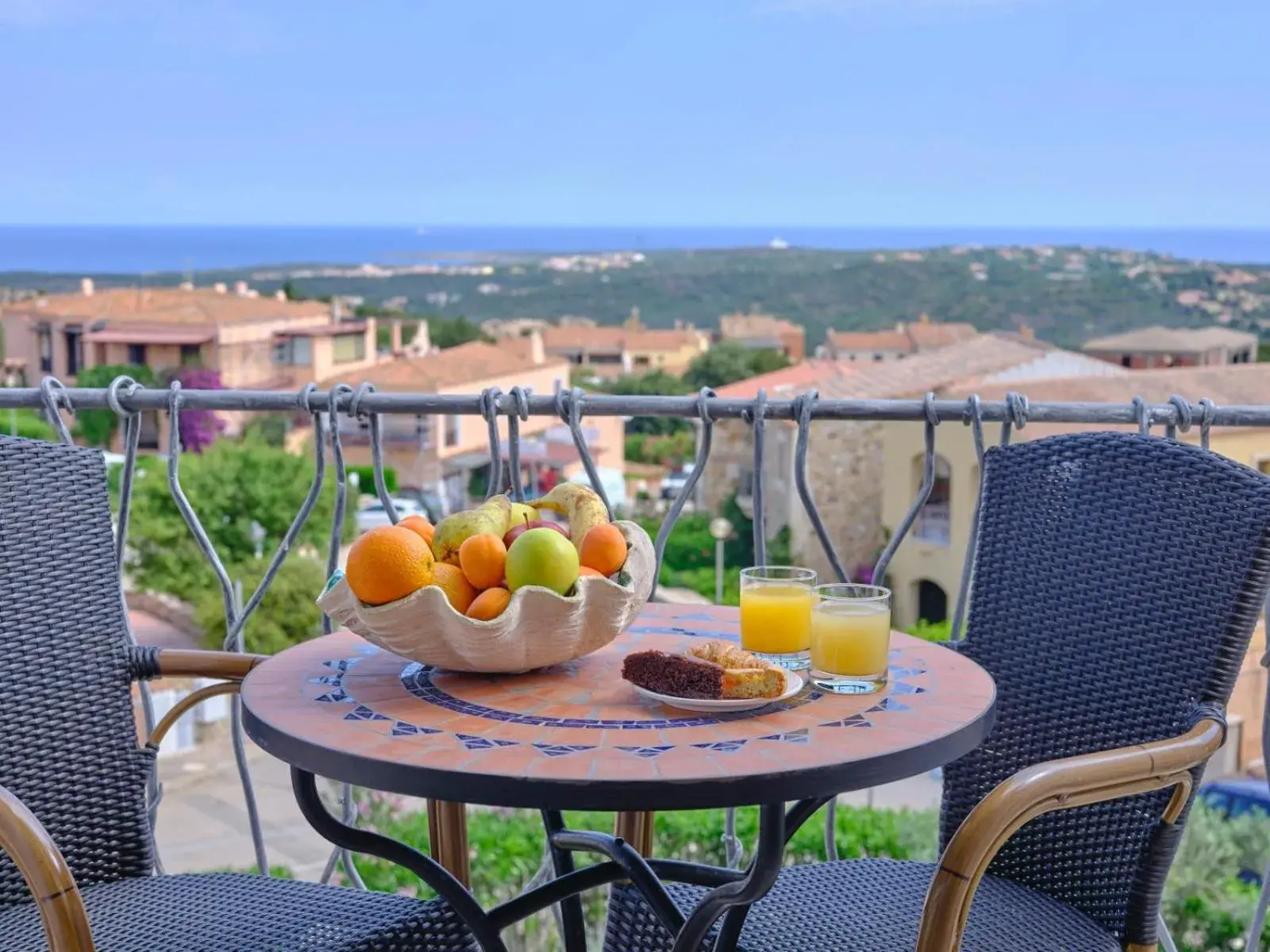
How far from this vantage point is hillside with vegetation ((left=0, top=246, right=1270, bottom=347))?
151ft

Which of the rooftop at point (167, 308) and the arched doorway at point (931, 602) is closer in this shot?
the arched doorway at point (931, 602)

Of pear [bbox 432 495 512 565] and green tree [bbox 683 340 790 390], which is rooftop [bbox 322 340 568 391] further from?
pear [bbox 432 495 512 565]

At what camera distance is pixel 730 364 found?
47.7 m

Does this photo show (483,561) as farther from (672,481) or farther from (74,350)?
(74,350)

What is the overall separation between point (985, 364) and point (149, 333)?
32233 millimetres

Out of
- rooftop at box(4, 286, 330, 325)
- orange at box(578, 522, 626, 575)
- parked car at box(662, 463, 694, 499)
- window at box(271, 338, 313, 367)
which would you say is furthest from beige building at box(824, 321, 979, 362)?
orange at box(578, 522, 626, 575)

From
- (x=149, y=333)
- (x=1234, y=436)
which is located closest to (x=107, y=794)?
(x=1234, y=436)

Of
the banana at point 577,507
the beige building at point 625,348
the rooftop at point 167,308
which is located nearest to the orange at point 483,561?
the banana at point 577,507

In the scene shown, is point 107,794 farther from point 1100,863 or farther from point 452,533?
point 1100,863

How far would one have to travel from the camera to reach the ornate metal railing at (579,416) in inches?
74.7

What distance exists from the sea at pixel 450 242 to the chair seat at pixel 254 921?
55.0 m

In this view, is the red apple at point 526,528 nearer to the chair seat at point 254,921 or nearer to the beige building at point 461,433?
the chair seat at point 254,921

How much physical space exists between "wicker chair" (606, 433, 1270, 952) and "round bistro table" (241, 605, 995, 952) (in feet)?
0.33

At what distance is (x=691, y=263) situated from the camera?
63125 millimetres
